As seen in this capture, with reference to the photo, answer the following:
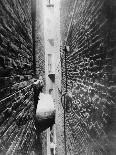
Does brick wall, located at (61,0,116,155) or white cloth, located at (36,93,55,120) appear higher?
brick wall, located at (61,0,116,155)

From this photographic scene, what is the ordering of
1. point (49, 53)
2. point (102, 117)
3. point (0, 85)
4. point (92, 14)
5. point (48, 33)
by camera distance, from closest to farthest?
point (0, 85), point (102, 117), point (92, 14), point (48, 33), point (49, 53)

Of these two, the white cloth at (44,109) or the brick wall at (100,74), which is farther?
the white cloth at (44,109)

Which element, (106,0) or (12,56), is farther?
(12,56)

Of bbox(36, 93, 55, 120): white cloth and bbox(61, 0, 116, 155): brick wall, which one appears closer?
bbox(61, 0, 116, 155): brick wall

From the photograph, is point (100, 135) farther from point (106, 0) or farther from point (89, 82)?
point (106, 0)

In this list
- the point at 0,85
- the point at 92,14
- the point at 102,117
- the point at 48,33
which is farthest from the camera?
the point at 48,33

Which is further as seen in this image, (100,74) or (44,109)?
(44,109)

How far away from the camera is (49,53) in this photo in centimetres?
1342

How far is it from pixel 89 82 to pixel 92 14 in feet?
2.66

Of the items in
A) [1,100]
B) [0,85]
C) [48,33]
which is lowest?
[1,100]

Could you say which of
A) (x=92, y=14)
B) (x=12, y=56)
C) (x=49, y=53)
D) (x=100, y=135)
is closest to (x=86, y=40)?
(x=92, y=14)

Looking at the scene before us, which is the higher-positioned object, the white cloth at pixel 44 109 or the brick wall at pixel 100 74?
the brick wall at pixel 100 74

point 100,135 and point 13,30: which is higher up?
point 13,30

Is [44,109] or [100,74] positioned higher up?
[100,74]
